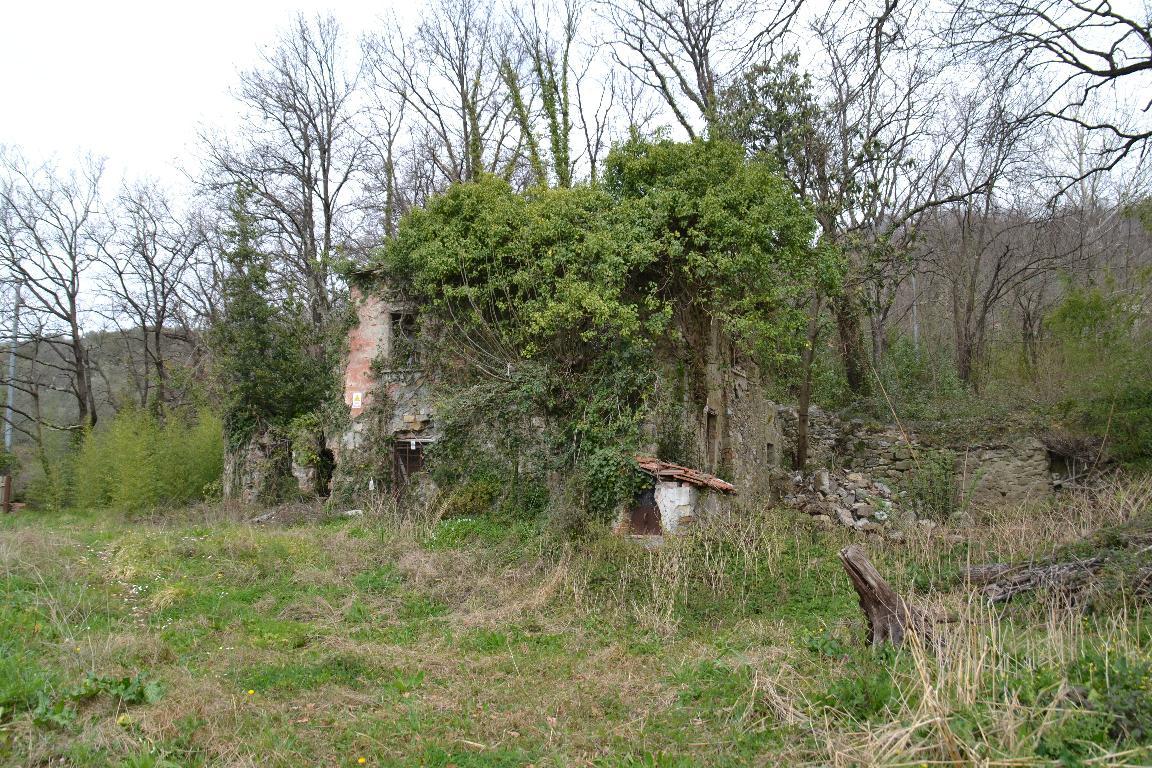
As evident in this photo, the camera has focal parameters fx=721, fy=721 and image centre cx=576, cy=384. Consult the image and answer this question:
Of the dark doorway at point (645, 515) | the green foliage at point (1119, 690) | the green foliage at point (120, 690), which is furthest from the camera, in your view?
the dark doorway at point (645, 515)

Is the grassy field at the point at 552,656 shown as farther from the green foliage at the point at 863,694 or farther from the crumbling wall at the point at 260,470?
the crumbling wall at the point at 260,470

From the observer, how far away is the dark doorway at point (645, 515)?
1016 centimetres

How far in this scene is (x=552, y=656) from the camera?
648 centimetres

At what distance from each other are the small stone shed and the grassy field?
58 cm

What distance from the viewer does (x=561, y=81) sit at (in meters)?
18.5

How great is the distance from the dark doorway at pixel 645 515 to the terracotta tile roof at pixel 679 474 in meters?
0.31

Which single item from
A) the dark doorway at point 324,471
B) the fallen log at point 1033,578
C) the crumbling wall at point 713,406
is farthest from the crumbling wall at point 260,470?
the fallen log at point 1033,578

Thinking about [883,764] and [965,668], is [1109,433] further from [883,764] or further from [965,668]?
[883,764]

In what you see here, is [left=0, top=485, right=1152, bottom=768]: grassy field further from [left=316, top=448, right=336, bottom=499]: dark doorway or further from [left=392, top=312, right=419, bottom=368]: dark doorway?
[left=316, top=448, right=336, bottom=499]: dark doorway

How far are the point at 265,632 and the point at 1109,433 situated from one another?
13774 millimetres

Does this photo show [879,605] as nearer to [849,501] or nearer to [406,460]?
[849,501]

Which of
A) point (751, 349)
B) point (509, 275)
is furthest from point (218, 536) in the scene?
point (751, 349)

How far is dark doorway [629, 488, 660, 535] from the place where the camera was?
33.3ft

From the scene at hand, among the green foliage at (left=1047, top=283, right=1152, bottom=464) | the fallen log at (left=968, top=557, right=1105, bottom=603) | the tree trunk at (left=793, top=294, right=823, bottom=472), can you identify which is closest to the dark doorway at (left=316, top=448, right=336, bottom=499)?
the tree trunk at (left=793, top=294, right=823, bottom=472)
